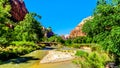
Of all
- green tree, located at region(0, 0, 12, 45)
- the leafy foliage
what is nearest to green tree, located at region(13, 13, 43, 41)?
green tree, located at region(0, 0, 12, 45)

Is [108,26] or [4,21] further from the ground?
[4,21]

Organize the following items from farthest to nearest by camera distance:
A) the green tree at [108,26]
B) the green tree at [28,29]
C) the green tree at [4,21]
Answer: the green tree at [28,29]
the green tree at [4,21]
the green tree at [108,26]

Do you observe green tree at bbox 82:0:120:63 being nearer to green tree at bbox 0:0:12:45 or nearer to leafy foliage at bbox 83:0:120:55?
leafy foliage at bbox 83:0:120:55

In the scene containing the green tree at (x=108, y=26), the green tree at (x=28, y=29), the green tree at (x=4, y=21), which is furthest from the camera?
the green tree at (x=28, y=29)

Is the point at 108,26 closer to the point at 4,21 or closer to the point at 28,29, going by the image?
the point at 4,21

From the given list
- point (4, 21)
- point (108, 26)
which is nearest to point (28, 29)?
point (4, 21)

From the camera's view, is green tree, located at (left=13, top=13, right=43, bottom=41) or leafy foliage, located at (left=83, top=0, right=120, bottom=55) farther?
green tree, located at (left=13, top=13, right=43, bottom=41)

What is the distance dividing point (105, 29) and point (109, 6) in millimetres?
2585

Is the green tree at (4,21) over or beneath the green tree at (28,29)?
beneath

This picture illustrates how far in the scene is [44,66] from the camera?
41.2m

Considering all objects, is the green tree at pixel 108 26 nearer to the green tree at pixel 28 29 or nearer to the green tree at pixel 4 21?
the green tree at pixel 4 21

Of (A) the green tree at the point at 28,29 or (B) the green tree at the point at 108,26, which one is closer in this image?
(B) the green tree at the point at 108,26

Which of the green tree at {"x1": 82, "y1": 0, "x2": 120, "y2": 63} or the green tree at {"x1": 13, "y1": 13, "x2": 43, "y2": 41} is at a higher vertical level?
the green tree at {"x1": 13, "y1": 13, "x2": 43, "y2": 41}

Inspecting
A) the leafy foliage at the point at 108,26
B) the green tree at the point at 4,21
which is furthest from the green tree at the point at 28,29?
the leafy foliage at the point at 108,26
